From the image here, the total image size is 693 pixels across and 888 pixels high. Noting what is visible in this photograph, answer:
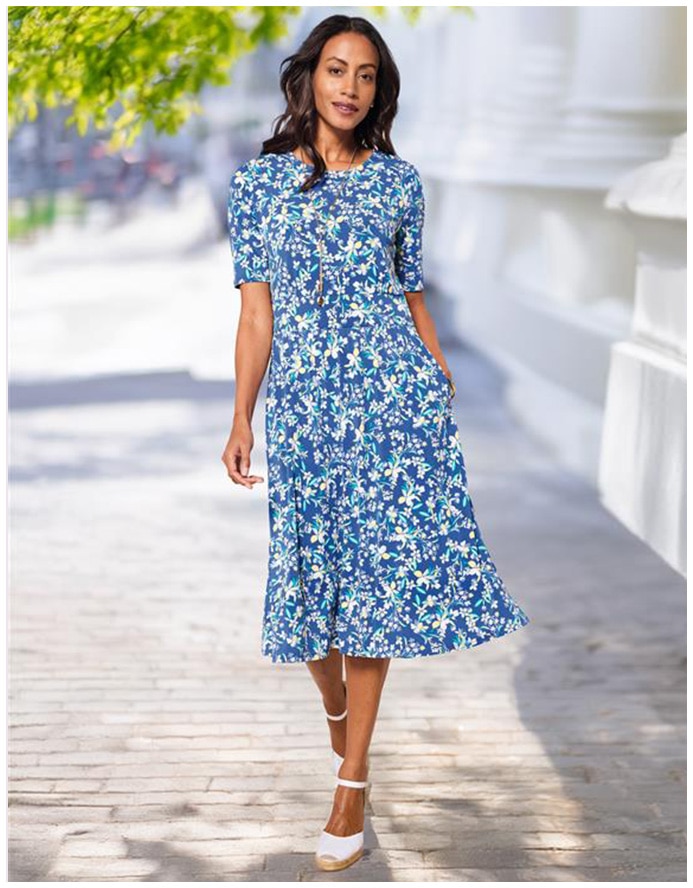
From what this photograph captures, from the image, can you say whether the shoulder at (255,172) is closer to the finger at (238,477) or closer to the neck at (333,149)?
the neck at (333,149)

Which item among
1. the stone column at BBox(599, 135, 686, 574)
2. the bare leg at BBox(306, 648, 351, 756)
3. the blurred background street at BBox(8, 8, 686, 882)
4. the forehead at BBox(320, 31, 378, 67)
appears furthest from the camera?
the stone column at BBox(599, 135, 686, 574)

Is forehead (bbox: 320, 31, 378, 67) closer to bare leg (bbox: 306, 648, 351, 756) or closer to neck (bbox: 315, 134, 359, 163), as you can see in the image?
neck (bbox: 315, 134, 359, 163)

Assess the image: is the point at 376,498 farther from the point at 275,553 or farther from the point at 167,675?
the point at 167,675

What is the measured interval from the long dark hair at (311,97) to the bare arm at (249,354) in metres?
0.30

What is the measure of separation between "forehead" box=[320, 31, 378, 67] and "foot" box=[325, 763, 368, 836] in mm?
1683

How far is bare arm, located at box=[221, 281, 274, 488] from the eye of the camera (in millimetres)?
4039

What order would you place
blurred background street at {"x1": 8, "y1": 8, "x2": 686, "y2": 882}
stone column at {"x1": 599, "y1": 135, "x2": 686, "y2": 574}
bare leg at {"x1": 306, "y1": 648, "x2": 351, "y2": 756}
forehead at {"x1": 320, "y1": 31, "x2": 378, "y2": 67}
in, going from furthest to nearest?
stone column at {"x1": 599, "y1": 135, "x2": 686, "y2": 574}
blurred background street at {"x1": 8, "y1": 8, "x2": 686, "y2": 882}
bare leg at {"x1": 306, "y1": 648, "x2": 351, "y2": 756}
forehead at {"x1": 320, "y1": 31, "x2": 378, "y2": 67}

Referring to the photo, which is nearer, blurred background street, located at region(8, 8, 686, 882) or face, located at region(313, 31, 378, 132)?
face, located at region(313, 31, 378, 132)

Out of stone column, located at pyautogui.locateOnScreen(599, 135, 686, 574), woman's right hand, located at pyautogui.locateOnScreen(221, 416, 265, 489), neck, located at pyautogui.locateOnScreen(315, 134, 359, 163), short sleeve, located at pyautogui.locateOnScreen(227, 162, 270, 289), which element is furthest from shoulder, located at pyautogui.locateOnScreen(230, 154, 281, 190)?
stone column, located at pyautogui.locateOnScreen(599, 135, 686, 574)

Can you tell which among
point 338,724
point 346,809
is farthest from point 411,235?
point 346,809

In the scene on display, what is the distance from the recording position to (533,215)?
12.4 m

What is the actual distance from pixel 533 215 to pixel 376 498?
8706mm

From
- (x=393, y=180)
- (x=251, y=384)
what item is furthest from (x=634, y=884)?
(x=393, y=180)

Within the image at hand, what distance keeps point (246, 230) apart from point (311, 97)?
34 cm
